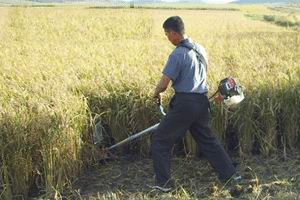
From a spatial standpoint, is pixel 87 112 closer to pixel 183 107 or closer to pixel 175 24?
pixel 183 107

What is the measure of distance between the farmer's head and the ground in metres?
1.34

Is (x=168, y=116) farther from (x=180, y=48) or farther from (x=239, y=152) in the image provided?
(x=239, y=152)

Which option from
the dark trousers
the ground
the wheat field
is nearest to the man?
the dark trousers

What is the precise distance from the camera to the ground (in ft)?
13.7

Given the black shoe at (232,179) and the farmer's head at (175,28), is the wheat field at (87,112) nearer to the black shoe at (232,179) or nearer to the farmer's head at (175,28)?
the black shoe at (232,179)

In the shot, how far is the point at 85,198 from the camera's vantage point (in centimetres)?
433

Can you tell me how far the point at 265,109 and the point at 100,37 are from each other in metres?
13.2

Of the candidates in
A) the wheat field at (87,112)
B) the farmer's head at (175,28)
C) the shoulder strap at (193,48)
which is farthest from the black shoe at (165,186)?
the farmer's head at (175,28)

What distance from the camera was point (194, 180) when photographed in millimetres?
4562

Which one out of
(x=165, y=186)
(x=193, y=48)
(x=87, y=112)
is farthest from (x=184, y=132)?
(x=87, y=112)

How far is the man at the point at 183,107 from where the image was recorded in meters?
4.15

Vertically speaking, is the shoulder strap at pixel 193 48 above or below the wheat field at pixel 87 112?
above

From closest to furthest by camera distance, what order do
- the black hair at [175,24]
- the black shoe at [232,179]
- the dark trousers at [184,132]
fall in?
the black hair at [175,24] → the dark trousers at [184,132] → the black shoe at [232,179]

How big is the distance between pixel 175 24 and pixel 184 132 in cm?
98
